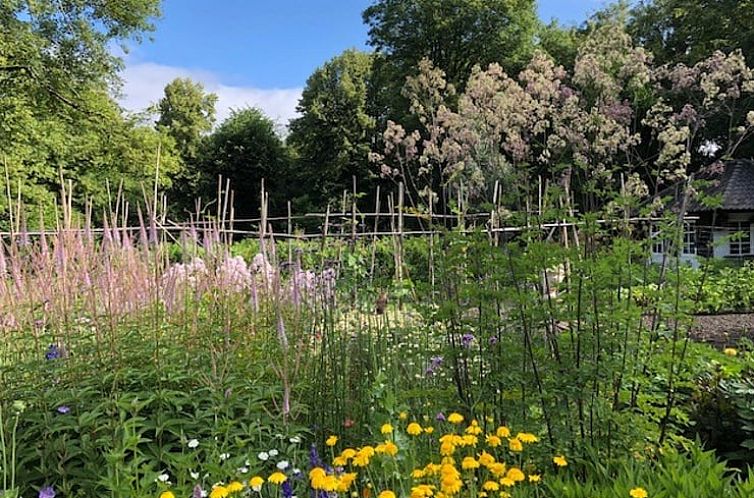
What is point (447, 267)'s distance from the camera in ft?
7.96

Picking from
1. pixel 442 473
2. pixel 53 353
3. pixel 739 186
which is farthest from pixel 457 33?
pixel 442 473

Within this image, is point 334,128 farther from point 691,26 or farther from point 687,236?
point 687,236

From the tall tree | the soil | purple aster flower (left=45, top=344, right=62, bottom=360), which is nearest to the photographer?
purple aster flower (left=45, top=344, right=62, bottom=360)

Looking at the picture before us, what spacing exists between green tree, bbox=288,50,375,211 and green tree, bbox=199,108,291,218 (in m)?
1.03

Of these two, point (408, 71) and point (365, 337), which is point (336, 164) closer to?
point (408, 71)

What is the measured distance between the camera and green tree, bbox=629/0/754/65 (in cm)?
1617

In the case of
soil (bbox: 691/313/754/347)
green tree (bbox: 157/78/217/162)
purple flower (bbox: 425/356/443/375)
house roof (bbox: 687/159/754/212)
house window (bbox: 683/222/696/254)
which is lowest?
soil (bbox: 691/313/754/347)

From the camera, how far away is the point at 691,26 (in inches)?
712

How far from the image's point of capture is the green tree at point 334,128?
955 inches

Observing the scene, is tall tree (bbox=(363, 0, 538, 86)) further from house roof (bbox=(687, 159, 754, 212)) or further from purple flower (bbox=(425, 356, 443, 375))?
purple flower (bbox=(425, 356, 443, 375))

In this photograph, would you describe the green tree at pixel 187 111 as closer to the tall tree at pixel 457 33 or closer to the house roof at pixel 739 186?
the tall tree at pixel 457 33

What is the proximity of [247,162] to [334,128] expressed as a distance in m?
3.88

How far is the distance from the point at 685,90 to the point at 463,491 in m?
2.34

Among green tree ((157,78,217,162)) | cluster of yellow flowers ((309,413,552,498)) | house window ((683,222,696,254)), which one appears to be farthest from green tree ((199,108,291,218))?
cluster of yellow flowers ((309,413,552,498))
